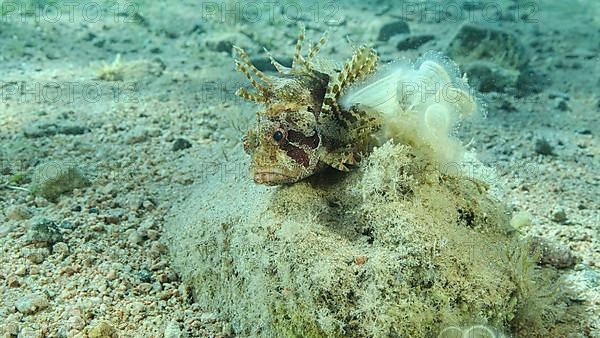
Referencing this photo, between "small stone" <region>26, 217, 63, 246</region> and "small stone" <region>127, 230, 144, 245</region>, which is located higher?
"small stone" <region>26, 217, 63, 246</region>

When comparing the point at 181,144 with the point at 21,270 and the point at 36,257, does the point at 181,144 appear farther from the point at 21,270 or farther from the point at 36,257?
the point at 21,270

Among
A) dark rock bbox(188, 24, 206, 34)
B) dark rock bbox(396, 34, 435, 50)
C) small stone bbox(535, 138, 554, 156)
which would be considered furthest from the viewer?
dark rock bbox(188, 24, 206, 34)

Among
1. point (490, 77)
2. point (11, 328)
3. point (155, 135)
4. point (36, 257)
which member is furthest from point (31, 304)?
point (490, 77)

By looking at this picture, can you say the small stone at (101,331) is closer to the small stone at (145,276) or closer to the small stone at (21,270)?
the small stone at (145,276)

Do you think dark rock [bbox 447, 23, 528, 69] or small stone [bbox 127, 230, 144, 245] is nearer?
small stone [bbox 127, 230, 144, 245]

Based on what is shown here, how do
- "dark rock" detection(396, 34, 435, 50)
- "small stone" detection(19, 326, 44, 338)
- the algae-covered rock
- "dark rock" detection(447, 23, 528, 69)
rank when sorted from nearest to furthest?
the algae-covered rock → "small stone" detection(19, 326, 44, 338) → "dark rock" detection(447, 23, 528, 69) → "dark rock" detection(396, 34, 435, 50)

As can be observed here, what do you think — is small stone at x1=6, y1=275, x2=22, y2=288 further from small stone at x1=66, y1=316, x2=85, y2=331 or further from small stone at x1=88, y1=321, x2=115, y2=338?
small stone at x1=88, y1=321, x2=115, y2=338

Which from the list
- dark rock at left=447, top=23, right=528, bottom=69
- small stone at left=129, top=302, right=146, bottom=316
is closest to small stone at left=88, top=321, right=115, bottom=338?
small stone at left=129, top=302, right=146, bottom=316

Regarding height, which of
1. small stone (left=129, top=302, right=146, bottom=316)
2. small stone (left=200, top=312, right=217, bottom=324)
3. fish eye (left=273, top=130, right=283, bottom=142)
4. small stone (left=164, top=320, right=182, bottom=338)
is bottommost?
small stone (left=200, top=312, right=217, bottom=324)
